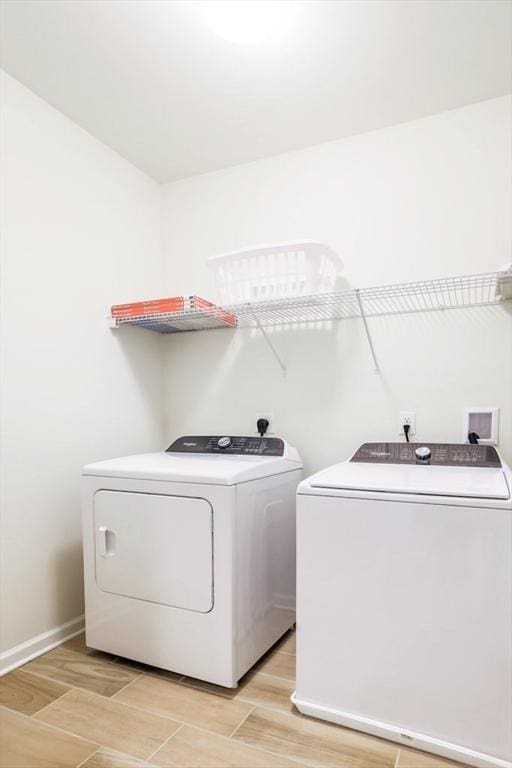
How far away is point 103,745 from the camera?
132cm

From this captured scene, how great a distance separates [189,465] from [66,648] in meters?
0.91

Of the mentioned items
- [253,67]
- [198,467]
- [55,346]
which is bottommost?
[198,467]

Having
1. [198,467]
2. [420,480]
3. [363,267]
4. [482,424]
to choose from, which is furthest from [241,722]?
[363,267]

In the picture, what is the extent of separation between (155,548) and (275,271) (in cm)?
119

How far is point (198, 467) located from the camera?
1.74 meters

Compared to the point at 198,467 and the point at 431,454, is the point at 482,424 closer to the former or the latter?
the point at 431,454

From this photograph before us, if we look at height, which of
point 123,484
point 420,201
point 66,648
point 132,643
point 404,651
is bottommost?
point 66,648

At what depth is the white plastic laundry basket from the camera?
1.89 meters

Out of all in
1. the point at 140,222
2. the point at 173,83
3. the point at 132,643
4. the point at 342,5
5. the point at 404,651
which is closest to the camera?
the point at 404,651

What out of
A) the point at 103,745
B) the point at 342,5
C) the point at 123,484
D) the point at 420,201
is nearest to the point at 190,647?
the point at 103,745

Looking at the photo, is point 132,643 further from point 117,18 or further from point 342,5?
point 342,5

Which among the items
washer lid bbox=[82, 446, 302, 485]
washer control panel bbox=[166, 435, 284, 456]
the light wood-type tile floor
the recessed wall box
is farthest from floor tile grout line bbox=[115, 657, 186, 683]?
the recessed wall box

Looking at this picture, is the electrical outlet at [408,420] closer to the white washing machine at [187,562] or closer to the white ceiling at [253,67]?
the white washing machine at [187,562]

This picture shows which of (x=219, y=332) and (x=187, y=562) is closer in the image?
(x=187, y=562)
